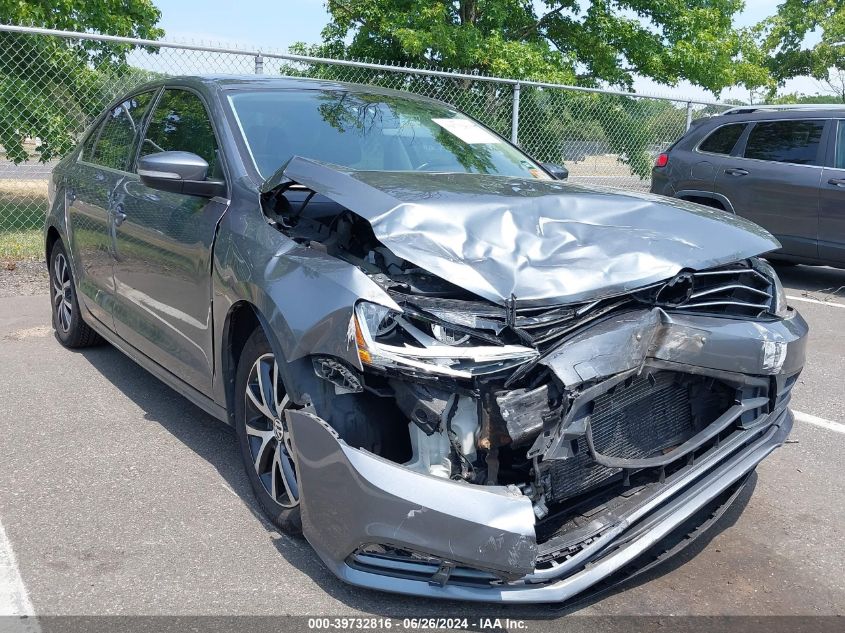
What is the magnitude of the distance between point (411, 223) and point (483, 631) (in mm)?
1356

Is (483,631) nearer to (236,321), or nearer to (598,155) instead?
(236,321)

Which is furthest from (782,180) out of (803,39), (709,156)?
(803,39)

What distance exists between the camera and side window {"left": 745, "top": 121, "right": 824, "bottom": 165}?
8508mm

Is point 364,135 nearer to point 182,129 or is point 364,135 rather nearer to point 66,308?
point 182,129

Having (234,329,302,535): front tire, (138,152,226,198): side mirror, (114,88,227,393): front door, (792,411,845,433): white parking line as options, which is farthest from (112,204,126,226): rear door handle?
(792,411,845,433): white parking line

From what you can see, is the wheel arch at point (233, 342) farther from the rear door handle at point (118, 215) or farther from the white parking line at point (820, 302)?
the white parking line at point (820, 302)

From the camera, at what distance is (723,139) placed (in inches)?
365

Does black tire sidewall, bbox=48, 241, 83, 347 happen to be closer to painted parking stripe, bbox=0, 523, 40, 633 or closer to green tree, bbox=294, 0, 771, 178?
painted parking stripe, bbox=0, 523, 40, 633

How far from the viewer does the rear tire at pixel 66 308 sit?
5672mm

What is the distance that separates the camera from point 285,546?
3232 millimetres

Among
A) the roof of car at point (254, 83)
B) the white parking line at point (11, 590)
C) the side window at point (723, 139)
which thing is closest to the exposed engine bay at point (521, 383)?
the white parking line at point (11, 590)

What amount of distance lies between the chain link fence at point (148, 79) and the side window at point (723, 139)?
2.27 metres

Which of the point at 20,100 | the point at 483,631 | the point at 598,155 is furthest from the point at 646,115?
the point at 483,631

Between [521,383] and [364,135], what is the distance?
2.00m
